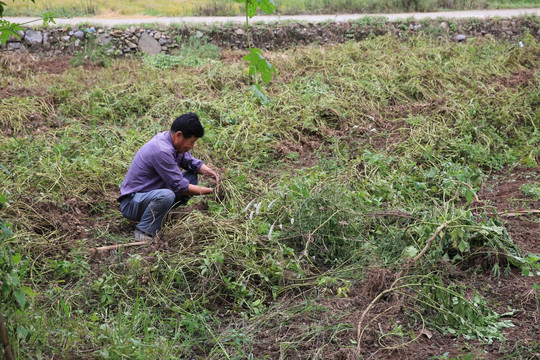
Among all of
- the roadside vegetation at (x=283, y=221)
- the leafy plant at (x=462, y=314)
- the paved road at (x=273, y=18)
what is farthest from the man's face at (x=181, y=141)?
the paved road at (x=273, y=18)

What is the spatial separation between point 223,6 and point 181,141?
348 inches

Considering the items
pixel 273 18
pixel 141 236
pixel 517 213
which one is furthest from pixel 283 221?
pixel 273 18

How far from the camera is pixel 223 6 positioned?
1202 cm

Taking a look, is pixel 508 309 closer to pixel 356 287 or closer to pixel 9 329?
pixel 356 287

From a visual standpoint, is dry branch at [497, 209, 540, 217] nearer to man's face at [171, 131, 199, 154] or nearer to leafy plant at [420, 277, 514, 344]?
leafy plant at [420, 277, 514, 344]

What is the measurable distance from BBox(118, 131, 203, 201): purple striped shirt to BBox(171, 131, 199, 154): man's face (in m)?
0.04

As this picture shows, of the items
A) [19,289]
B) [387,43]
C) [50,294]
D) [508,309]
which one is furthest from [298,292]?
[387,43]

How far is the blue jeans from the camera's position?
3908 millimetres

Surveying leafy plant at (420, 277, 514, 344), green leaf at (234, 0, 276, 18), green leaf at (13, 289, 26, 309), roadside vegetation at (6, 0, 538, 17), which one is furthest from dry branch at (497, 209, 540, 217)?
roadside vegetation at (6, 0, 538, 17)

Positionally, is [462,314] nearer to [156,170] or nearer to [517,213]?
[517,213]

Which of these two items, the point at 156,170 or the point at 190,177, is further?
the point at 190,177

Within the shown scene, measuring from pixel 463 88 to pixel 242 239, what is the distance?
15.2ft

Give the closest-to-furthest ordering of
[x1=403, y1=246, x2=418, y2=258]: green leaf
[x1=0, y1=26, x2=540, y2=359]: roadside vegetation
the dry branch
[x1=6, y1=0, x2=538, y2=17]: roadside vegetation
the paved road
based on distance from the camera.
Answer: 1. [x1=0, y1=26, x2=540, y2=359]: roadside vegetation
2. [x1=403, y1=246, x2=418, y2=258]: green leaf
3. the dry branch
4. the paved road
5. [x1=6, y1=0, x2=538, y2=17]: roadside vegetation

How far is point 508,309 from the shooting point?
10.3ft
